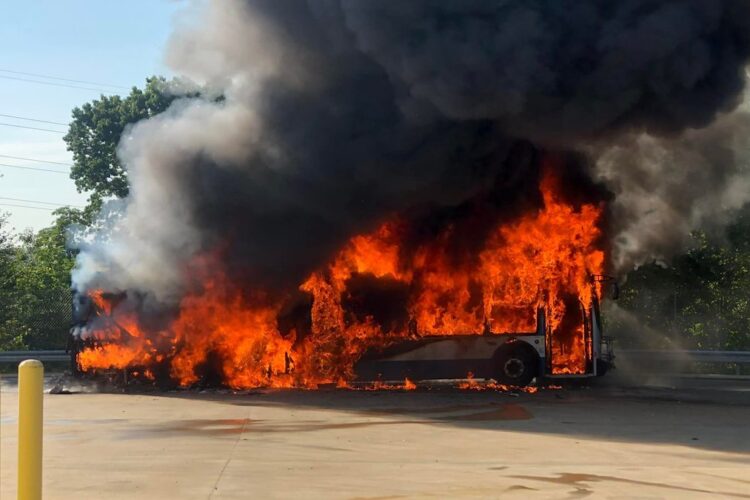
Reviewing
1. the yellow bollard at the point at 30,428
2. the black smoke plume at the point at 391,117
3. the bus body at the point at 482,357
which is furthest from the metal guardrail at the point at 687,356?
the yellow bollard at the point at 30,428

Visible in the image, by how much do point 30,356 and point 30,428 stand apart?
21.3m

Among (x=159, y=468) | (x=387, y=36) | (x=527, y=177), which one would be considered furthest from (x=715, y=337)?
(x=159, y=468)

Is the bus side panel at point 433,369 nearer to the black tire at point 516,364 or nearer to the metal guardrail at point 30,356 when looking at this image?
the black tire at point 516,364

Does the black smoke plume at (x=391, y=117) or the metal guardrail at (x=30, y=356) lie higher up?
the black smoke plume at (x=391, y=117)

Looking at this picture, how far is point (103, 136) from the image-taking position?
143 feet

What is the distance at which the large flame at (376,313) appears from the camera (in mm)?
17609

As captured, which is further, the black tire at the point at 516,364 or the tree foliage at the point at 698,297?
the tree foliage at the point at 698,297

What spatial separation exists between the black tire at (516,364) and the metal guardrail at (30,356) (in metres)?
11.8

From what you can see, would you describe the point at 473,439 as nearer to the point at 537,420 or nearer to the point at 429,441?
the point at 429,441

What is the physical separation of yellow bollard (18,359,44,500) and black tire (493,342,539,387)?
1364 cm

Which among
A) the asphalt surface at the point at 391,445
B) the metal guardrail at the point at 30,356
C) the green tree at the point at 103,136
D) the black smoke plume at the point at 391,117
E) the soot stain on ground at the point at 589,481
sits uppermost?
the green tree at the point at 103,136

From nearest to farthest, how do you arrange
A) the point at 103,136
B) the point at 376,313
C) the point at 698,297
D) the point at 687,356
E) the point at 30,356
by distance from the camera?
the point at 376,313, the point at 687,356, the point at 30,356, the point at 698,297, the point at 103,136

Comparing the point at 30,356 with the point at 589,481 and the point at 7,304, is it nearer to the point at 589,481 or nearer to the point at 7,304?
the point at 7,304

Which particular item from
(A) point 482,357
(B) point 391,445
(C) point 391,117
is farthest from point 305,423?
(C) point 391,117
